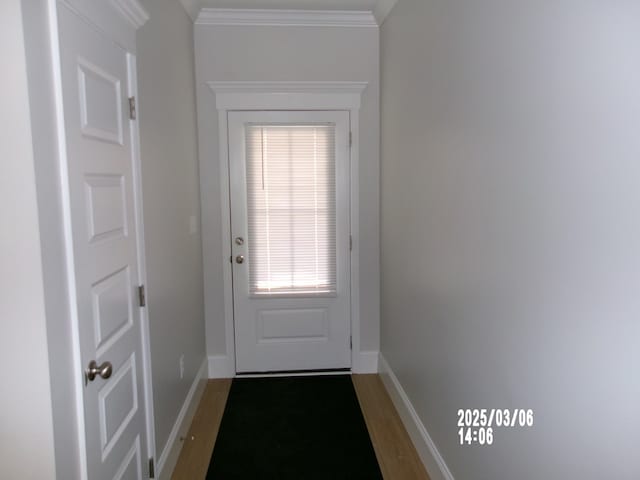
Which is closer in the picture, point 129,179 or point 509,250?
point 509,250

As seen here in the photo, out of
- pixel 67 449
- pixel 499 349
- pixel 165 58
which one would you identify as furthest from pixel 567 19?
pixel 165 58

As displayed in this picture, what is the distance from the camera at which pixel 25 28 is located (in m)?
1.10

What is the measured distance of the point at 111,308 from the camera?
1.63 meters

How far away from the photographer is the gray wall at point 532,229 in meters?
1.03

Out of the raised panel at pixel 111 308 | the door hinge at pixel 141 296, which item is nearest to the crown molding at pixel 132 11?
the raised panel at pixel 111 308

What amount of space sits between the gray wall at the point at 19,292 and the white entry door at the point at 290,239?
91.2 inches

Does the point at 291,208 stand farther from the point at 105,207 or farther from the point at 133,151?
the point at 105,207

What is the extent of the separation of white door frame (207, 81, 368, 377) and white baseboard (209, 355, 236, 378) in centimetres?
10

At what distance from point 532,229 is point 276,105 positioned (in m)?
2.41

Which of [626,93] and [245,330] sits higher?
[626,93]

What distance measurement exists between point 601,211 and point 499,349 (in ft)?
2.29

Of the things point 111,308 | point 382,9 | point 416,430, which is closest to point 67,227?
point 111,308

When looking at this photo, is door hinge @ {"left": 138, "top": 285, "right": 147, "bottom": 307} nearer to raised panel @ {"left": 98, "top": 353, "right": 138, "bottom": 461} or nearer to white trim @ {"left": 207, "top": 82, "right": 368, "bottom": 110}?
raised panel @ {"left": 98, "top": 353, "right": 138, "bottom": 461}

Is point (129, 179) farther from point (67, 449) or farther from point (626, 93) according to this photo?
point (626, 93)
